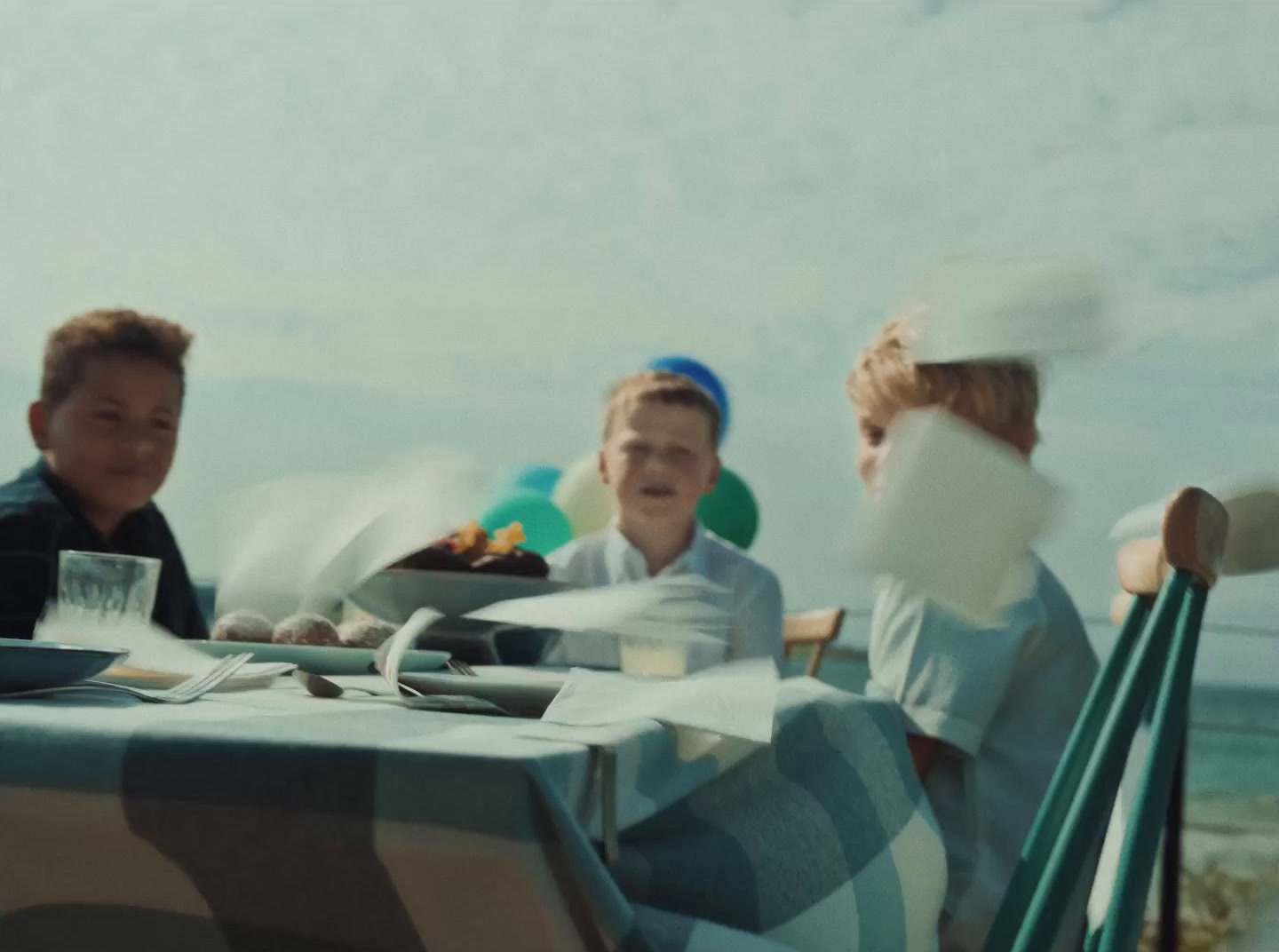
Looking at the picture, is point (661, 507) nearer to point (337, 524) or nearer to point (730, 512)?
point (730, 512)

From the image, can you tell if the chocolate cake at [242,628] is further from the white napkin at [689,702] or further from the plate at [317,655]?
the white napkin at [689,702]

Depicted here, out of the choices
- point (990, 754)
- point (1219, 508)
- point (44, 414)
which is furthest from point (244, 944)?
point (44, 414)

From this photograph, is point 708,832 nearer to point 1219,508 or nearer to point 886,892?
point 886,892

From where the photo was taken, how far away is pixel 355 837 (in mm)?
482

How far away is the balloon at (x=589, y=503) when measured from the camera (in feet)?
9.84

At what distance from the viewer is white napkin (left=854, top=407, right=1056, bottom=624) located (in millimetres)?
655

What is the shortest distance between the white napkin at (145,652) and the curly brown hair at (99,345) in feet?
3.51

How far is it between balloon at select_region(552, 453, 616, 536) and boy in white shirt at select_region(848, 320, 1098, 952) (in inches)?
60.6

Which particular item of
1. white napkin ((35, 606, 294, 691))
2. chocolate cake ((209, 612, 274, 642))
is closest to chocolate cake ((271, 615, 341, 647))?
chocolate cake ((209, 612, 274, 642))

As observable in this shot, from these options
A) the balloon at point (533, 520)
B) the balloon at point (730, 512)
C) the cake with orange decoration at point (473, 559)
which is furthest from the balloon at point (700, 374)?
the cake with orange decoration at point (473, 559)

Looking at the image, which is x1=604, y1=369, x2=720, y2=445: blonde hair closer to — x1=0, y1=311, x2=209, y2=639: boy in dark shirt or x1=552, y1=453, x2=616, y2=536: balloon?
x1=552, y1=453, x2=616, y2=536: balloon

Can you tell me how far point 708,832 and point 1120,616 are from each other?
1.57 ft

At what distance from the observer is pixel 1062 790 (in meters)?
0.95

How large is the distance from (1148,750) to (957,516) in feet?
0.89
